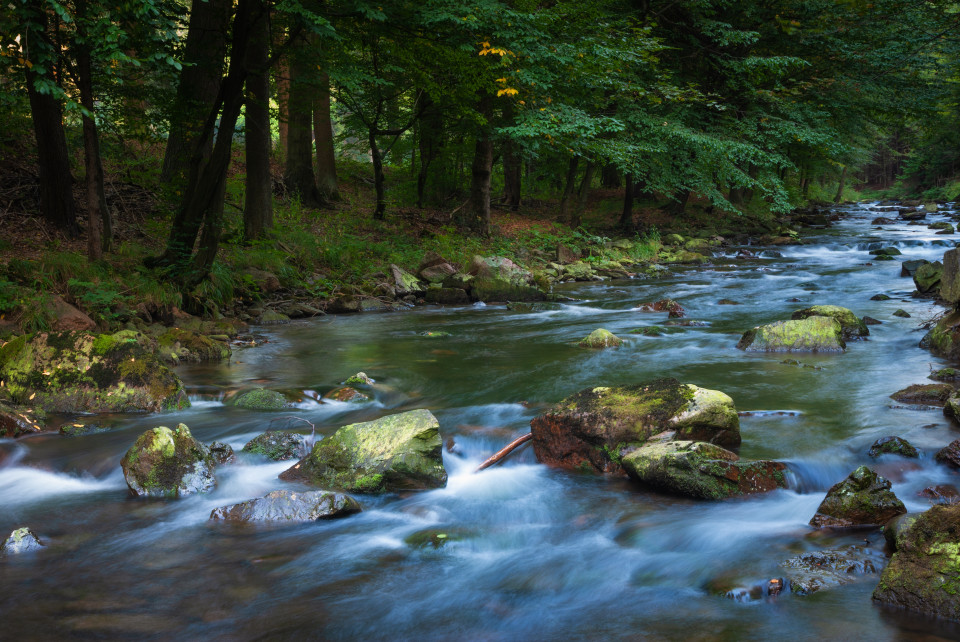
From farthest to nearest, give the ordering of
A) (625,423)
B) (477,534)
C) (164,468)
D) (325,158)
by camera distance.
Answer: (325,158), (625,423), (164,468), (477,534)

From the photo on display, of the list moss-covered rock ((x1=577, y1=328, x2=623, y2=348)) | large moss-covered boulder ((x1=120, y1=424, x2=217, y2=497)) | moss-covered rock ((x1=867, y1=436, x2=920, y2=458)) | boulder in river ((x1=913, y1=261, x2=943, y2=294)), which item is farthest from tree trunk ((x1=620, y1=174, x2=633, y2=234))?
large moss-covered boulder ((x1=120, y1=424, x2=217, y2=497))

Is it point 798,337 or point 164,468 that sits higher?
point 798,337

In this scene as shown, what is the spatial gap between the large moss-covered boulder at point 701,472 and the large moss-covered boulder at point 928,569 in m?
1.43

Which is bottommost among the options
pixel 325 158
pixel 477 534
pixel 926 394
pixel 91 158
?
pixel 477 534

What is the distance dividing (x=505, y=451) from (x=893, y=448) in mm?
3141

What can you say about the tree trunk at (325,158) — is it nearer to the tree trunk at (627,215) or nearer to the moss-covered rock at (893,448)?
the tree trunk at (627,215)

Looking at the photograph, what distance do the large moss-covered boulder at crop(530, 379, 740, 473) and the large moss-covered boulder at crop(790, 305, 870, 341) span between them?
513 centimetres

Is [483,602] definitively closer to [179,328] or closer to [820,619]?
[820,619]

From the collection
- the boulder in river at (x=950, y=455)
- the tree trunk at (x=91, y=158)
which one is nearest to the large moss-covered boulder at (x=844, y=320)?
the boulder in river at (x=950, y=455)

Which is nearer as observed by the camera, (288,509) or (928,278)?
(288,509)

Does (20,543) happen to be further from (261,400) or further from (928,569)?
(928,569)

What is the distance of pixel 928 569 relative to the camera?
11.1 feet

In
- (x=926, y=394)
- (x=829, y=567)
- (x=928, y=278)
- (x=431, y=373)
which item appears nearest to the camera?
(x=829, y=567)

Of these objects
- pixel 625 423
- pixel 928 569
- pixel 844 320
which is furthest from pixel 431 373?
pixel 928 569
